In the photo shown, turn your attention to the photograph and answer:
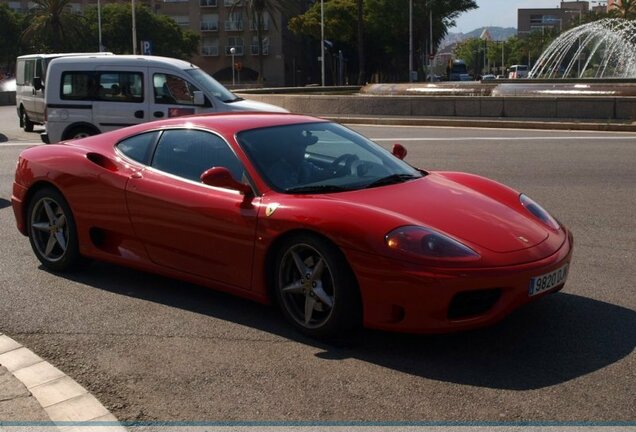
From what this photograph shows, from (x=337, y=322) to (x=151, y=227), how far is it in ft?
5.61

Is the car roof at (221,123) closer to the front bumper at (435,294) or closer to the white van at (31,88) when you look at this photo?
the front bumper at (435,294)

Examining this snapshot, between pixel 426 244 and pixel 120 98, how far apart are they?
1180 centimetres

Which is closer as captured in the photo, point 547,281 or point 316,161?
point 547,281

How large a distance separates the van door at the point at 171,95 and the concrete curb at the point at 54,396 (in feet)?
35.5

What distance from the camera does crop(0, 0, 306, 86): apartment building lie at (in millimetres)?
93125

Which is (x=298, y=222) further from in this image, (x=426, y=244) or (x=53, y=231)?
(x=53, y=231)

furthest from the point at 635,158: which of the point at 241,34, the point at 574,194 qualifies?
the point at 241,34

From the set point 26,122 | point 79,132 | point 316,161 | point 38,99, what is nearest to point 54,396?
point 316,161

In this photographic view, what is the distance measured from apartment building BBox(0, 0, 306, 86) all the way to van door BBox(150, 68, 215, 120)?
76507mm

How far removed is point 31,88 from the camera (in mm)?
22969

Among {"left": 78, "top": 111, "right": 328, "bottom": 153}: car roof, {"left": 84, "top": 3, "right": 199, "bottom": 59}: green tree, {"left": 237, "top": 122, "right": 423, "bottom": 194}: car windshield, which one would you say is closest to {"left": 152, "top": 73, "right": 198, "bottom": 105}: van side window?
{"left": 78, "top": 111, "right": 328, "bottom": 153}: car roof

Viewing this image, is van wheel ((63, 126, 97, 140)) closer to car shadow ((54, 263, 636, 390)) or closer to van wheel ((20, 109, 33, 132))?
van wheel ((20, 109, 33, 132))

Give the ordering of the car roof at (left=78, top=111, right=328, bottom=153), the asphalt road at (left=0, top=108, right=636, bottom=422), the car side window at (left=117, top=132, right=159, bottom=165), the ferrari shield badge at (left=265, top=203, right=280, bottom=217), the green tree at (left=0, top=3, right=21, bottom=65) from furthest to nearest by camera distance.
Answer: the green tree at (left=0, top=3, right=21, bottom=65)
the car side window at (left=117, top=132, right=159, bottom=165)
the car roof at (left=78, top=111, right=328, bottom=153)
the ferrari shield badge at (left=265, top=203, right=280, bottom=217)
the asphalt road at (left=0, top=108, right=636, bottom=422)

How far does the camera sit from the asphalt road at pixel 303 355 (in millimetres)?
4234
